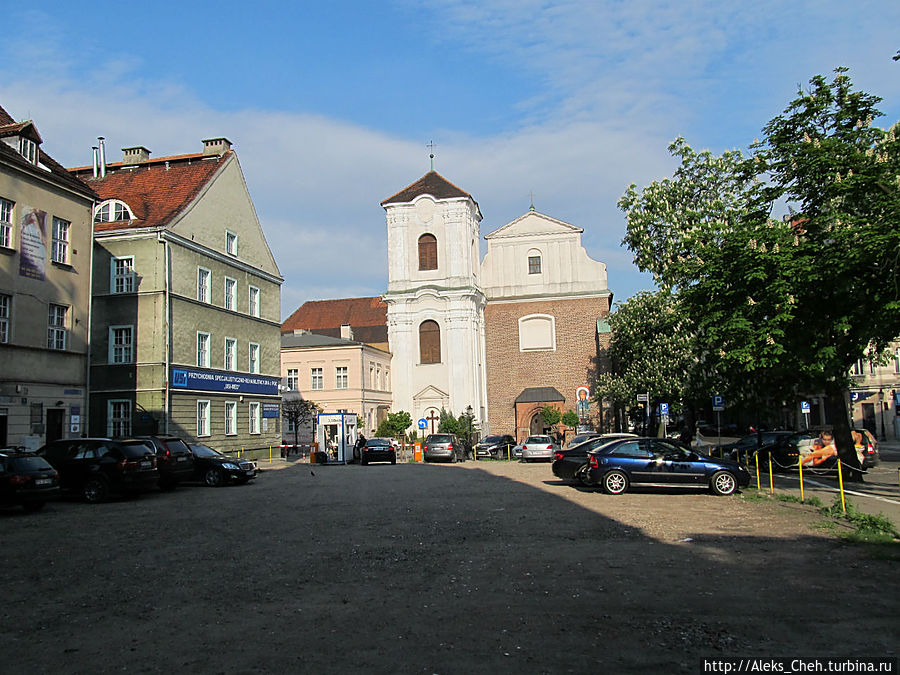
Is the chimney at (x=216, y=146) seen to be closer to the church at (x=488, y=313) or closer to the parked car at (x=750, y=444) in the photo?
the church at (x=488, y=313)

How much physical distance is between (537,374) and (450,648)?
51916 millimetres

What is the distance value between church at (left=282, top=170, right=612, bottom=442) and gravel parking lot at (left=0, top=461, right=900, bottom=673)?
40679 millimetres

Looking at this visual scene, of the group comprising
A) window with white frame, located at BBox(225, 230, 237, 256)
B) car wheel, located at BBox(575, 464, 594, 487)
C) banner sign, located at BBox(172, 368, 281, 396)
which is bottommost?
car wheel, located at BBox(575, 464, 594, 487)

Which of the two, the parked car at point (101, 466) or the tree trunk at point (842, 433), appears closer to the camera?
the parked car at point (101, 466)

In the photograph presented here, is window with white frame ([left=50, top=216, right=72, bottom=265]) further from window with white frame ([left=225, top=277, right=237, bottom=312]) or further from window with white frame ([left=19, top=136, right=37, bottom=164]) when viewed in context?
window with white frame ([left=225, top=277, right=237, bottom=312])

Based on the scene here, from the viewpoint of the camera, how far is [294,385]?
180 ft

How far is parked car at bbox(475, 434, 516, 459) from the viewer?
45000 millimetres

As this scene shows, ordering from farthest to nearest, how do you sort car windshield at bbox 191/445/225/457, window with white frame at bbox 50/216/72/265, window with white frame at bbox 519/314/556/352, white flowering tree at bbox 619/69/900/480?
window with white frame at bbox 519/314/556/352 < window with white frame at bbox 50/216/72/265 < car windshield at bbox 191/445/225/457 < white flowering tree at bbox 619/69/900/480

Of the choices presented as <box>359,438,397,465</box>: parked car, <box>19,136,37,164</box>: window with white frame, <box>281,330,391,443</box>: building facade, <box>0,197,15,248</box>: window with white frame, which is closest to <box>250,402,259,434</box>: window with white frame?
<box>359,438,397,465</box>: parked car

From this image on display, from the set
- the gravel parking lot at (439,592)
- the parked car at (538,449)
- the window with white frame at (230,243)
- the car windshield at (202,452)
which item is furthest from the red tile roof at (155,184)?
the parked car at (538,449)

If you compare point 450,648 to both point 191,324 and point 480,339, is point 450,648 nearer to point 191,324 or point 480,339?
point 191,324

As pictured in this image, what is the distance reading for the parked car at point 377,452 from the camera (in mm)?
36969

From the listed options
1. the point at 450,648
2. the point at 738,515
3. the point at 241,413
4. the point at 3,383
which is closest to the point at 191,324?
the point at 241,413

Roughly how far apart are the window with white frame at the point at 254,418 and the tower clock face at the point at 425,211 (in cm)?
2552
